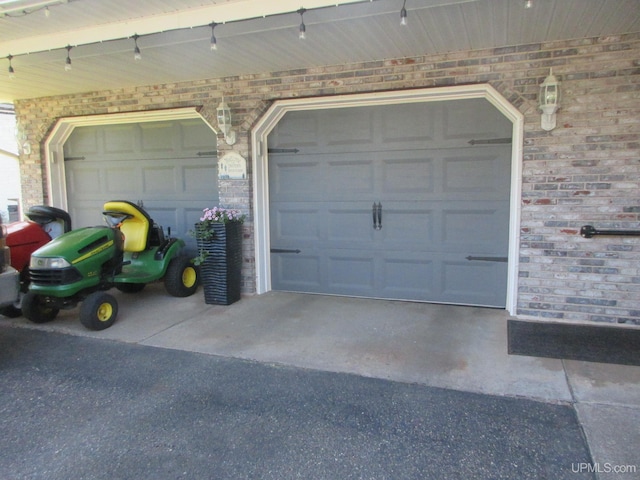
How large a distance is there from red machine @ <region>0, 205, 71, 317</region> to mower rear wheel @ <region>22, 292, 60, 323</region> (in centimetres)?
12

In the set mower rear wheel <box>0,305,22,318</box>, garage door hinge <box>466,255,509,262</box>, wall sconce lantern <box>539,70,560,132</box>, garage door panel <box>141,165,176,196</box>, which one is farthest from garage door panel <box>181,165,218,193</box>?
wall sconce lantern <box>539,70,560,132</box>

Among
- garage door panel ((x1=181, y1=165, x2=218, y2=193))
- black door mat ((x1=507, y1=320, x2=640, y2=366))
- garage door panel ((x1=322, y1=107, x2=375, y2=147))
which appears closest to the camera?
black door mat ((x1=507, y1=320, x2=640, y2=366))

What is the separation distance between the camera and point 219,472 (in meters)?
2.18

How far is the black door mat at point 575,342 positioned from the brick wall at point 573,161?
20cm

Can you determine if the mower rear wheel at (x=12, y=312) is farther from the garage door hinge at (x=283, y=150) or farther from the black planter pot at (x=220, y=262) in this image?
the garage door hinge at (x=283, y=150)

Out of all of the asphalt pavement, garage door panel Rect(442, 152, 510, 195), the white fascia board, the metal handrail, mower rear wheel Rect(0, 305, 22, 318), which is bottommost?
the asphalt pavement

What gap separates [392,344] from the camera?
149 inches

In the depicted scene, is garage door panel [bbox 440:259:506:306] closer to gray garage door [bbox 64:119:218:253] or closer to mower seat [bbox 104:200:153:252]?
gray garage door [bbox 64:119:218:253]

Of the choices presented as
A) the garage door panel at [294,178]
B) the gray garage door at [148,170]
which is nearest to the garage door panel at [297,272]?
the garage door panel at [294,178]

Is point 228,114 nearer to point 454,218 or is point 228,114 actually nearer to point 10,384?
point 454,218

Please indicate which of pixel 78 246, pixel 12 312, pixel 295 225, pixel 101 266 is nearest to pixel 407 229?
pixel 295 225

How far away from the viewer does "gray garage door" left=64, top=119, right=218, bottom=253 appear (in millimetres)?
A: 5867

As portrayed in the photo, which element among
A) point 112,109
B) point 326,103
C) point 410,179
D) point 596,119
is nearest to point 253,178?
point 326,103

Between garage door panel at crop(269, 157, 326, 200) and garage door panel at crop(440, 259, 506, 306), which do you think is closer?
garage door panel at crop(440, 259, 506, 306)
